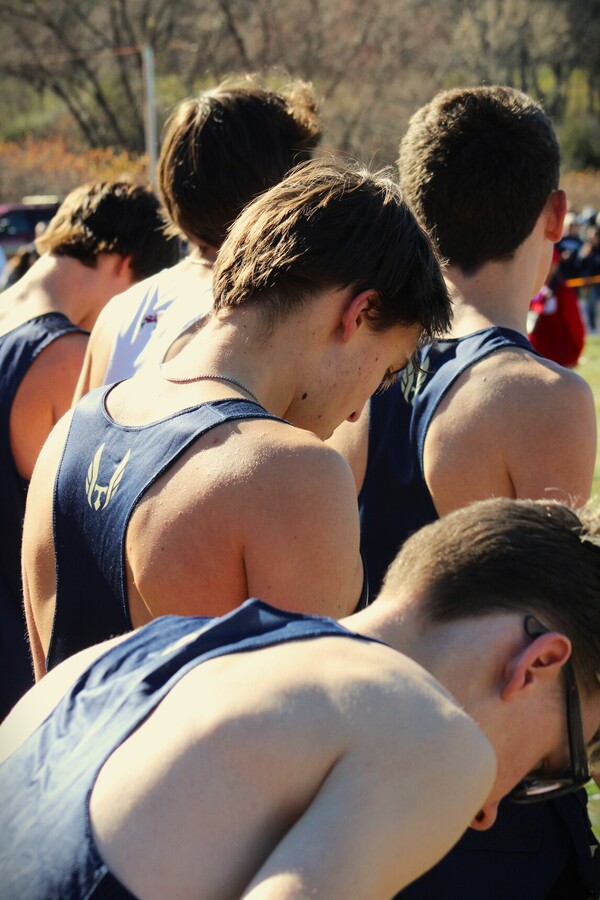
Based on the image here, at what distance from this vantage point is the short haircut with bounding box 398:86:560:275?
2.54 m

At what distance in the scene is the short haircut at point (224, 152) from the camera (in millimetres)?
2559

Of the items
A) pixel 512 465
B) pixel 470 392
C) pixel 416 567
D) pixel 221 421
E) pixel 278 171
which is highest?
pixel 278 171

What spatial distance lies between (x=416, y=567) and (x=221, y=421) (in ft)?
1.31

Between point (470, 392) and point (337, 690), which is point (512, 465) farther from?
point (337, 690)

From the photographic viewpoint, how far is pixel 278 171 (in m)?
2.58

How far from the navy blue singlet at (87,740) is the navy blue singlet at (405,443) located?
45.0 inches

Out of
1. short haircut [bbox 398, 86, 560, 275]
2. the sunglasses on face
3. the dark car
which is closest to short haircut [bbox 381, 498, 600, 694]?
the sunglasses on face

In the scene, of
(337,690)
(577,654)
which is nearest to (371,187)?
(577,654)

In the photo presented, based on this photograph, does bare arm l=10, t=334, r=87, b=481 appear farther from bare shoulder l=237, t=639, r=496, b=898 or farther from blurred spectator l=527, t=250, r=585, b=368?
blurred spectator l=527, t=250, r=585, b=368

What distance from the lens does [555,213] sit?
2.64 meters

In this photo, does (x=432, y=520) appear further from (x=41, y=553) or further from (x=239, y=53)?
(x=239, y=53)

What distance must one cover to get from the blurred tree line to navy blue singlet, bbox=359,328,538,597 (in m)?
28.4

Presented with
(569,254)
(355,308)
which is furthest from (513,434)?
(569,254)

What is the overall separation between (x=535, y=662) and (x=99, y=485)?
750 millimetres
